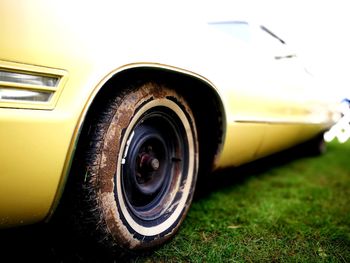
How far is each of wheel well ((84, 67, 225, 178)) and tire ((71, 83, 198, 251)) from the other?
4 cm

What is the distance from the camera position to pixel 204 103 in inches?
82.1

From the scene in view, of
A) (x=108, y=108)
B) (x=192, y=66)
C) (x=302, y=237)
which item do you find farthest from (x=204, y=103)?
(x=302, y=237)

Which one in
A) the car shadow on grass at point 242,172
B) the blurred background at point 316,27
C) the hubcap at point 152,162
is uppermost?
the blurred background at point 316,27

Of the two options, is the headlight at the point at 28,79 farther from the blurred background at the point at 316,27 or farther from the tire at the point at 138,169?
the blurred background at the point at 316,27

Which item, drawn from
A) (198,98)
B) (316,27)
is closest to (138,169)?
(198,98)

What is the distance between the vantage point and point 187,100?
1.96 m

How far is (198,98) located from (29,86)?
107 cm

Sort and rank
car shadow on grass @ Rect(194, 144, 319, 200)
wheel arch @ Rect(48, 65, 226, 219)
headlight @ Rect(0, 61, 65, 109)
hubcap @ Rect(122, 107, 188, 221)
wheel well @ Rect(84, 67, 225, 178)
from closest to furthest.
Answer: headlight @ Rect(0, 61, 65, 109), wheel arch @ Rect(48, 65, 226, 219), wheel well @ Rect(84, 67, 225, 178), hubcap @ Rect(122, 107, 188, 221), car shadow on grass @ Rect(194, 144, 319, 200)

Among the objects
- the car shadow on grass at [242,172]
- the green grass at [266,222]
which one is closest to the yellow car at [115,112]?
the green grass at [266,222]

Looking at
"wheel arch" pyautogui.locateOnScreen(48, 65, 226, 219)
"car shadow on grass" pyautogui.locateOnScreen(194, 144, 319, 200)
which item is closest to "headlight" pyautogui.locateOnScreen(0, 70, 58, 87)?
"wheel arch" pyautogui.locateOnScreen(48, 65, 226, 219)

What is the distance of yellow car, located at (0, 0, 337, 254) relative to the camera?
118cm

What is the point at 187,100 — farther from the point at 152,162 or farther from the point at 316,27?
the point at 316,27

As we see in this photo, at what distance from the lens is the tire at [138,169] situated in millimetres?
1408

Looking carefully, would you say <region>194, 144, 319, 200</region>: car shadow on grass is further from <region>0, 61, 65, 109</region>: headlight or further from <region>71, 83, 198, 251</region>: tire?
<region>0, 61, 65, 109</region>: headlight
